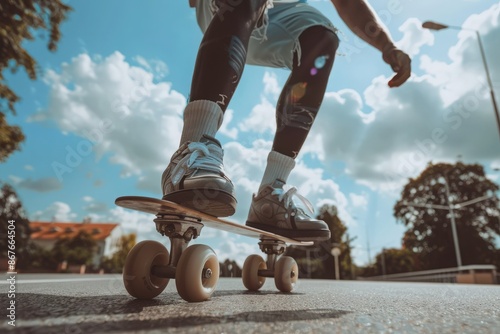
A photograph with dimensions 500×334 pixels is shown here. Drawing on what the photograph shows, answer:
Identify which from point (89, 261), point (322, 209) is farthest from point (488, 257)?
point (89, 261)

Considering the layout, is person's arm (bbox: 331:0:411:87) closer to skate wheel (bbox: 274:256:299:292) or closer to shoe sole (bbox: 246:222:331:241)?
shoe sole (bbox: 246:222:331:241)

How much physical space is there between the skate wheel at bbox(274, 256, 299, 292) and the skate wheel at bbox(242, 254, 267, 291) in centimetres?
11

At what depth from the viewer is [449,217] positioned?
21656mm

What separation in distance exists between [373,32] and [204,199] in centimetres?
122

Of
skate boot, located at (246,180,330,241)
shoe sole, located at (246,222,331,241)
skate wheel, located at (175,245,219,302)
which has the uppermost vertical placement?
skate boot, located at (246,180,330,241)

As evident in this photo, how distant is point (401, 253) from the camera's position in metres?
36.3

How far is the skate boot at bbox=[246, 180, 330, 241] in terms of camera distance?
1522 mm

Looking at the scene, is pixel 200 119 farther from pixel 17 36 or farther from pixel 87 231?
pixel 87 231

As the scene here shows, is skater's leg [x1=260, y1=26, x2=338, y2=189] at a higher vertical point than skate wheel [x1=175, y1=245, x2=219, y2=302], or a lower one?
higher

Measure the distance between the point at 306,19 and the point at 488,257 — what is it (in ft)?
78.6

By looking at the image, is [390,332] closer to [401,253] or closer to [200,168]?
[200,168]

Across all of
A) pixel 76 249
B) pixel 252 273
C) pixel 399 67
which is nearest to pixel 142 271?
pixel 252 273

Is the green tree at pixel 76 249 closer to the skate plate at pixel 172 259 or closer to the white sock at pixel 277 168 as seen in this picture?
the white sock at pixel 277 168

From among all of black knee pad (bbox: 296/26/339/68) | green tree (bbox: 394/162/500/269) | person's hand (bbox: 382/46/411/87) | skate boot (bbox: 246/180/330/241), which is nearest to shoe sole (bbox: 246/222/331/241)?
skate boot (bbox: 246/180/330/241)
